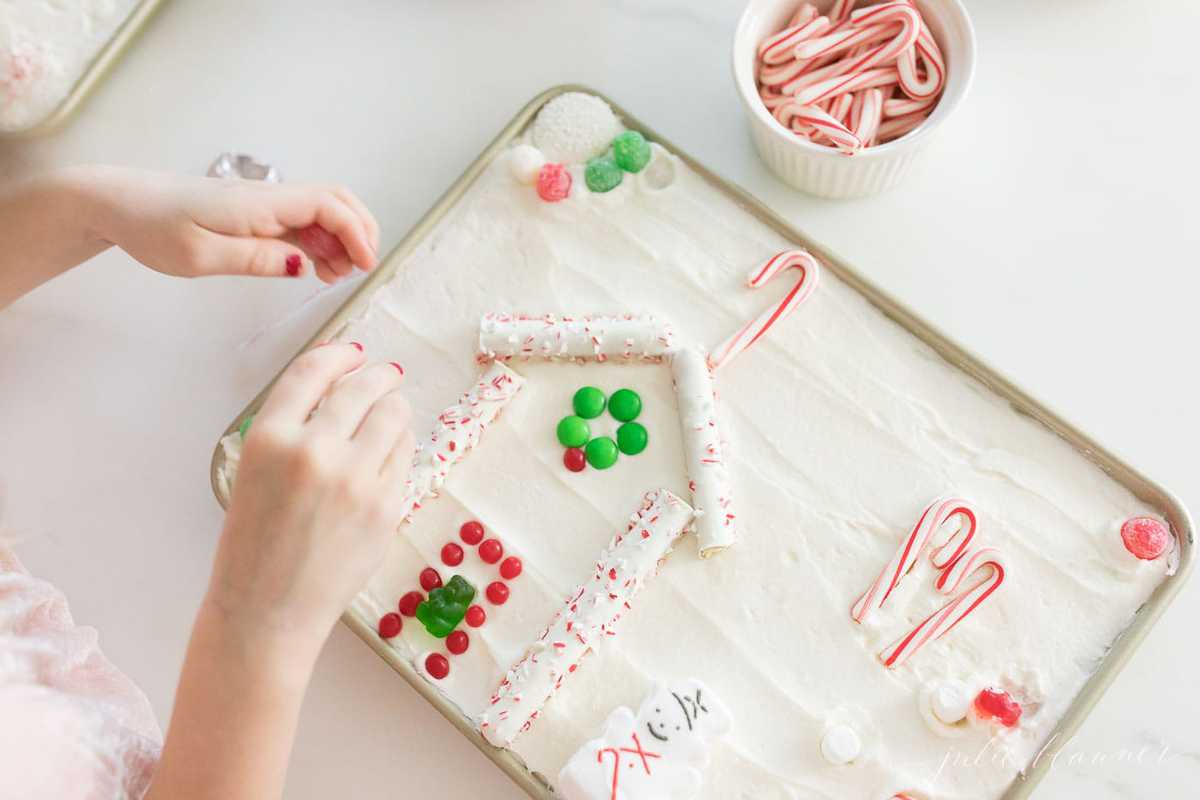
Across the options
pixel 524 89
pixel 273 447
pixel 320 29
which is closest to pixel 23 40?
pixel 320 29

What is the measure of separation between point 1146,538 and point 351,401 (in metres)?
0.76

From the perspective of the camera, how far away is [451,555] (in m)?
1.14


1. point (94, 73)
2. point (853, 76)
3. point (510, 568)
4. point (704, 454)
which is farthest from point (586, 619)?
point (94, 73)

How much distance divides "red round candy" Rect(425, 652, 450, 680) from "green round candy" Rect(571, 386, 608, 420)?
0.29 meters

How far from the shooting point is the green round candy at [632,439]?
1.15 m

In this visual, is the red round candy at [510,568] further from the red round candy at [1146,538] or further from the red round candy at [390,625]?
the red round candy at [1146,538]

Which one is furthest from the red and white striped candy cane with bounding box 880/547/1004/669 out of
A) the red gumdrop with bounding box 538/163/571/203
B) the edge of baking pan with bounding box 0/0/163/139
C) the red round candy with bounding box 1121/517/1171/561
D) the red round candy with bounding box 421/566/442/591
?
the edge of baking pan with bounding box 0/0/163/139

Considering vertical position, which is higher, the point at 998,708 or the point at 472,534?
the point at 998,708

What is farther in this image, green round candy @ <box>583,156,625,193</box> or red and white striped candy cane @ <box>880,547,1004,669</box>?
green round candy @ <box>583,156,625,193</box>

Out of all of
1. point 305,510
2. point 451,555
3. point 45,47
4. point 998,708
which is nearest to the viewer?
point 305,510

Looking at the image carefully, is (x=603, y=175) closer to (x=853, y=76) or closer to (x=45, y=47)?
(x=853, y=76)

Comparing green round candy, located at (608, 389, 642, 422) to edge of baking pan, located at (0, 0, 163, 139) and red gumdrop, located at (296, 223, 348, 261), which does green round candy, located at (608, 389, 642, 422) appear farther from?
edge of baking pan, located at (0, 0, 163, 139)

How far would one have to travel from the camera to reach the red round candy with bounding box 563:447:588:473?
1153mm

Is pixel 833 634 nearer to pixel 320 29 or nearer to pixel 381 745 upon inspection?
pixel 381 745
